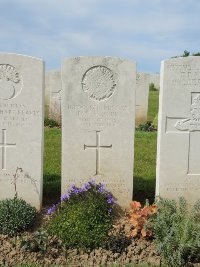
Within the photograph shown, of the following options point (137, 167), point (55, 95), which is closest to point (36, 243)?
point (137, 167)

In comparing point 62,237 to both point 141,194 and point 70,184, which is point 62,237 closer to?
point 70,184

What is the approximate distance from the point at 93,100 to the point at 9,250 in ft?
7.49

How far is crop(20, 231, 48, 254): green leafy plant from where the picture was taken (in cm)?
474

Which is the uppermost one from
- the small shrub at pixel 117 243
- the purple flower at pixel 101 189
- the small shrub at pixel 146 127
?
the small shrub at pixel 146 127

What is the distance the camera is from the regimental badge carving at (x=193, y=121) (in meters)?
5.82

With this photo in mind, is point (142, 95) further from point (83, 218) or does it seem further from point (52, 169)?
point (83, 218)

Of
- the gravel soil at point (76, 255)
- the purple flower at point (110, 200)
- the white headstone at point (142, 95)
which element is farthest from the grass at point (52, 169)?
the white headstone at point (142, 95)

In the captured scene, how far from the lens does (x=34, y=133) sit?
5.79m

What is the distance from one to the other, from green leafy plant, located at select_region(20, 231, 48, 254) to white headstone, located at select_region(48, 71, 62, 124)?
9.73 m

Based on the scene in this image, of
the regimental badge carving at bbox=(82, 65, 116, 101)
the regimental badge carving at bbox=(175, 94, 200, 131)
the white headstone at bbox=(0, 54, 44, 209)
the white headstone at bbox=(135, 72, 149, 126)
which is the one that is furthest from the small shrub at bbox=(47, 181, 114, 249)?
the white headstone at bbox=(135, 72, 149, 126)

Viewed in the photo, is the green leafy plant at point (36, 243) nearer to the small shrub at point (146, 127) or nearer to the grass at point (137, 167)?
the grass at point (137, 167)

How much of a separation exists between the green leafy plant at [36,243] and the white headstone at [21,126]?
3.78 ft

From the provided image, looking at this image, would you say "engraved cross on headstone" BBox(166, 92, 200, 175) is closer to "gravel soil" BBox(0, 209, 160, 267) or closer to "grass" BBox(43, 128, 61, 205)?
"gravel soil" BBox(0, 209, 160, 267)

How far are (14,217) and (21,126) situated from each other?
1.26 m
